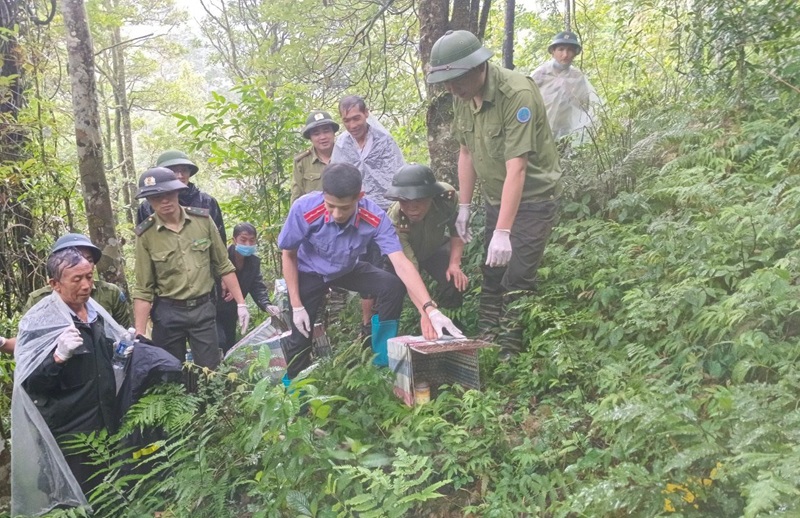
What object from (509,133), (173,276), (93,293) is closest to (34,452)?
(93,293)

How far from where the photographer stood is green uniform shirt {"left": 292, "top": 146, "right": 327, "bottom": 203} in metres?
5.94

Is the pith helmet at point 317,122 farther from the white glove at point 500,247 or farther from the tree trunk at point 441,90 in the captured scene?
the white glove at point 500,247

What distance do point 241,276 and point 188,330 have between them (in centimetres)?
141

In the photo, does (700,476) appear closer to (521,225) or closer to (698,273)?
(698,273)

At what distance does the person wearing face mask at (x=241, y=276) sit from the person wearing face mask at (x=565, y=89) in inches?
147

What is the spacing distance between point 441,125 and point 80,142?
11.8 ft

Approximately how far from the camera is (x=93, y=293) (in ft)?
14.5

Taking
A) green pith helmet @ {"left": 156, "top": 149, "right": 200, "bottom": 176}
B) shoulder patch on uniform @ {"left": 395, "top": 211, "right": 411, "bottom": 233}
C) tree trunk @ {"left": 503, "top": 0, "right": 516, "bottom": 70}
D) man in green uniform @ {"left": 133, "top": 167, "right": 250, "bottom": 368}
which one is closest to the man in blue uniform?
shoulder patch on uniform @ {"left": 395, "top": 211, "right": 411, "bottom": 233}

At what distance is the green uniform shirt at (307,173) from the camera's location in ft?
19.5

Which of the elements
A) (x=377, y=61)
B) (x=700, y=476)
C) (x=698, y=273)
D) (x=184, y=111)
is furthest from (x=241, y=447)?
(x=184, y=111)

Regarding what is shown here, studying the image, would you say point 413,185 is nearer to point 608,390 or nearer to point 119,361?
point 608,390

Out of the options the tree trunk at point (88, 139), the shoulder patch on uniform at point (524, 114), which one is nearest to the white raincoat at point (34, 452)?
the tree trunk at point (88, 139)

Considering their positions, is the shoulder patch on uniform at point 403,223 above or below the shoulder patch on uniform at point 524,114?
below

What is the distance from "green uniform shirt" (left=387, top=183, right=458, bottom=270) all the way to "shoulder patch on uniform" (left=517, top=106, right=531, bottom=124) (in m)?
1.10
